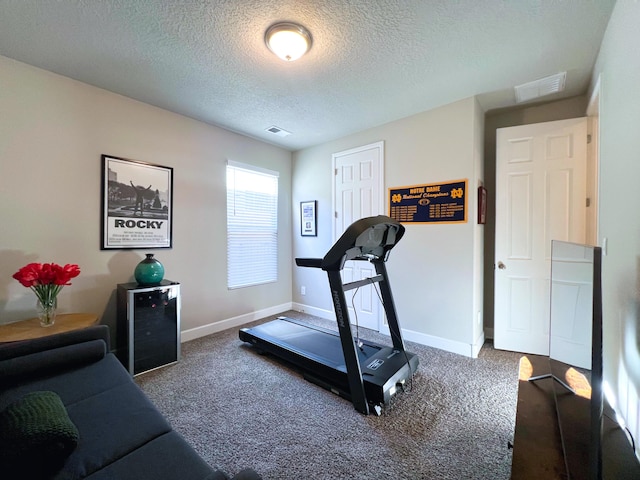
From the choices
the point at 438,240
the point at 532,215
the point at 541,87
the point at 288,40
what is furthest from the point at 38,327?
the point at 541,87

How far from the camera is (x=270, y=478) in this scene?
1413mm

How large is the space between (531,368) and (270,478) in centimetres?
164

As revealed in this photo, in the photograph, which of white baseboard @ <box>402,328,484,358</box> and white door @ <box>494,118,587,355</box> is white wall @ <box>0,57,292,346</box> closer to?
white baseboard @ <box>402,328,484,358</box>

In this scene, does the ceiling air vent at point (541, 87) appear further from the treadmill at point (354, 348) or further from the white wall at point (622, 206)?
the treadmill at point (354, 348)

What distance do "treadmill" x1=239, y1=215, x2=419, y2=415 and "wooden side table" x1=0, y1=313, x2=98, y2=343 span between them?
1488 mm

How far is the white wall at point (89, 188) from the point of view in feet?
7.22

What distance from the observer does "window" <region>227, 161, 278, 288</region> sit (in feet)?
12.3

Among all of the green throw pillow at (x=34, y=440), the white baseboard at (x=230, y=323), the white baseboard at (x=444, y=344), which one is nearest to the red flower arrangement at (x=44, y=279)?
the green throw pillow at (x=34, y=440)

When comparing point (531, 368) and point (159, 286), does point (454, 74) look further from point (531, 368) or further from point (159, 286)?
point (159, 286)

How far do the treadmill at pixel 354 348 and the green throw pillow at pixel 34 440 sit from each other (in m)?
Answer: 1.52

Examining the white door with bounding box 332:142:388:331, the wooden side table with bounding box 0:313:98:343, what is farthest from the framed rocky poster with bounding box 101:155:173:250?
the white door with bounding box 332:142:388:331

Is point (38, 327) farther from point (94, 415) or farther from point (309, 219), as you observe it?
point (309, 219)

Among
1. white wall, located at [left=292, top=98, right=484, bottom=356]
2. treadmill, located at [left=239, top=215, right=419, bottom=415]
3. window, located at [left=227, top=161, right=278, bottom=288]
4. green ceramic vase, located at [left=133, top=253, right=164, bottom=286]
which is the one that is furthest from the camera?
window, located at [left=227, top=161, right=278, bottom=288]

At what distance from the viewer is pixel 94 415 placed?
1.24 m
